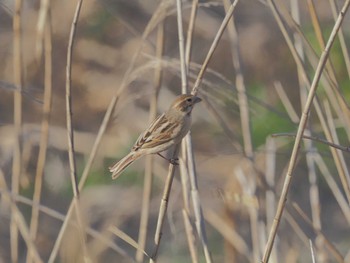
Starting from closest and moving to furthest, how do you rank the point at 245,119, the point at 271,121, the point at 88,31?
the point at 245,119
the point at 271,121
the point at 88,31

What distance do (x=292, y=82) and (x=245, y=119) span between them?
3513 mm

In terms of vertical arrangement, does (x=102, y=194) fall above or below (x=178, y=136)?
above

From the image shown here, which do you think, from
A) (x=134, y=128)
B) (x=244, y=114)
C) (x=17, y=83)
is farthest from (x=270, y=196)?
(x=134, y=128)

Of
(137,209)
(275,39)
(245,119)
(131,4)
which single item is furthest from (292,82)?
(245,119)

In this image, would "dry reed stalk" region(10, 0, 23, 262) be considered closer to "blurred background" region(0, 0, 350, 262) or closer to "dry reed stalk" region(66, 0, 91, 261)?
"dry reed stalk" region(66, 0, 91, 261)

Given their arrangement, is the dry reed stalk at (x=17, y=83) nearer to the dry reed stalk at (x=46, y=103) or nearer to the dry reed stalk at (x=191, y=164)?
the dry reed stalk at (x=46, y=103)

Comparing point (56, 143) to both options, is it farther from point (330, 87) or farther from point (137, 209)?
point (330, 87)

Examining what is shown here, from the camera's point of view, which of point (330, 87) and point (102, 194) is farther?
point (102, 194)

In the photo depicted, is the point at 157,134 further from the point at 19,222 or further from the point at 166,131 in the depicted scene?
the point at 19,222

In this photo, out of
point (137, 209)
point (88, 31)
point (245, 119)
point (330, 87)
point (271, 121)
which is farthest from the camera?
point (88, 31)

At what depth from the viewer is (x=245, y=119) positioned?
137 inches

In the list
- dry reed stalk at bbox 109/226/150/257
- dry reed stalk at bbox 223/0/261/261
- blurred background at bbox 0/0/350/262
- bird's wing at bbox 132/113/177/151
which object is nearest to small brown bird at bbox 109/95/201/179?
bird's wing at bbox 132/113/177/151

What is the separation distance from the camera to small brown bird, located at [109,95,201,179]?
323cm

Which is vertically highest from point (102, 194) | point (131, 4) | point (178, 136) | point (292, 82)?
point (131, 4)
